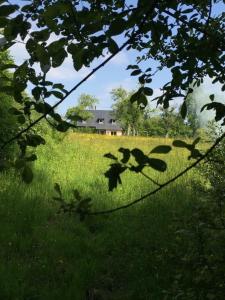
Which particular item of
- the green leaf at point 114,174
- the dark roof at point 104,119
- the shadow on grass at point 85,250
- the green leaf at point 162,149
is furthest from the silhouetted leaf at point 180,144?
the dark roof at point 104,119

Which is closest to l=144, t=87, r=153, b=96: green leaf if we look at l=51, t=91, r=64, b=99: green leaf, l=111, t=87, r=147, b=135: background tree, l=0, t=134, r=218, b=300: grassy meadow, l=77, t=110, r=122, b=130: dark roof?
l=51, t=91, r=64, b=99: green leaf

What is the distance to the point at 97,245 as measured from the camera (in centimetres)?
743

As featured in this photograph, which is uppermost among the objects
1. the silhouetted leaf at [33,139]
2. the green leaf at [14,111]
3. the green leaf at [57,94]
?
the green leaf at [57,94]

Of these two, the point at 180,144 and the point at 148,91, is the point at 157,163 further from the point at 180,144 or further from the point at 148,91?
the point at 148,91

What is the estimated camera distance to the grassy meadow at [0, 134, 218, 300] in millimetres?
5652

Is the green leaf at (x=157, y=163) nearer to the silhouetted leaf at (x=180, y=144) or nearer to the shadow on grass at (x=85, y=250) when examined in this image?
the silhouetted leaf at (x=180, y=144)

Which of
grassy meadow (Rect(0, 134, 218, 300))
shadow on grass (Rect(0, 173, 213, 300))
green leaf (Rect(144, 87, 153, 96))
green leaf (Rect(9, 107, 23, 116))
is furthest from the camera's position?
shadow on grass (Rect(0, 173, 213, 300))

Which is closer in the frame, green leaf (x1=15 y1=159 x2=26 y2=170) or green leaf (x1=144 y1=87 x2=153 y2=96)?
green leaf (x1=15 y1=159 x2=26 y2=170)

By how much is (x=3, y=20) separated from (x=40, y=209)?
7.51 meters

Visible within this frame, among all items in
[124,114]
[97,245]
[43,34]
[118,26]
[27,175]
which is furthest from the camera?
[124,114]

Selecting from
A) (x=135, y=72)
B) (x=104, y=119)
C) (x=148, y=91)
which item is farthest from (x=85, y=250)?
(x=104, y=119)

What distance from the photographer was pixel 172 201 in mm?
9836

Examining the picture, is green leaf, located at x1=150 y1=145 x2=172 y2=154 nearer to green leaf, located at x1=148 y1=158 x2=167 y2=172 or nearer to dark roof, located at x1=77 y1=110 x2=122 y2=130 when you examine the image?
green leaf, located at x1=148 y1=158 x2=167 y2=172

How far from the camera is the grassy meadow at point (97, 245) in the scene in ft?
18.5
